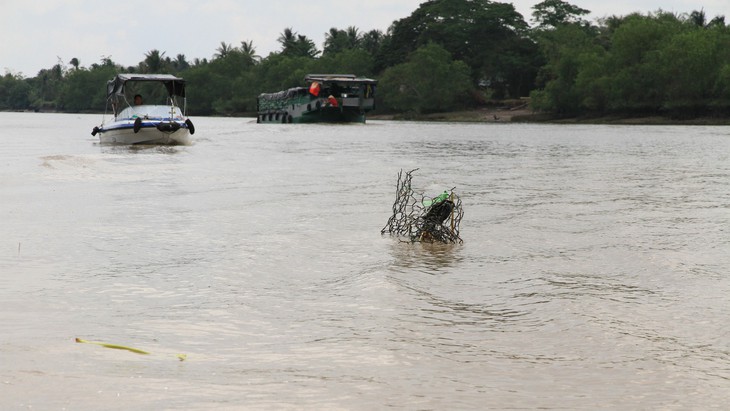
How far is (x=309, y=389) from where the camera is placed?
565cm

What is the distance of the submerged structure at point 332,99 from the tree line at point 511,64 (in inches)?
986

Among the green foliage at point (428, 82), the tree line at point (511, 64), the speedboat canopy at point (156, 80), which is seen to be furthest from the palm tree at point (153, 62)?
the speedboat canopy at point (156, 80)

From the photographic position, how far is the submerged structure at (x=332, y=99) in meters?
69.7

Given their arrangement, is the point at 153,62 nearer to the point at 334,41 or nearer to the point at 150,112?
the point at 334,41

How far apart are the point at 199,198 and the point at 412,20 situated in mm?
104125

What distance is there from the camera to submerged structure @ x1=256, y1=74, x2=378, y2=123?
69.7 meters

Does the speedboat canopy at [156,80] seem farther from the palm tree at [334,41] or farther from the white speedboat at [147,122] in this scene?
the palm tree at [334,41]

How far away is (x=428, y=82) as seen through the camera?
10394 centimetres

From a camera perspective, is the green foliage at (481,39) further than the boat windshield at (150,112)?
Yes

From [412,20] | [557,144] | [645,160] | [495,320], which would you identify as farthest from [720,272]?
[412,20]

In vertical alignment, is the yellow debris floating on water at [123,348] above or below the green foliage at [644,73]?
below

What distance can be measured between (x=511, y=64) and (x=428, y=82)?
9.49 metres

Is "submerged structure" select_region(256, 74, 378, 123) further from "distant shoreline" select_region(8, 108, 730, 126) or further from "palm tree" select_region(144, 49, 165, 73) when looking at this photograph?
"palm tree" select_region(144, 49, 165, 73)

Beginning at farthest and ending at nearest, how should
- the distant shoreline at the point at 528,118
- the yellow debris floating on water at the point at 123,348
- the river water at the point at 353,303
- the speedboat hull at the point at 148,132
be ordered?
1. the distant shoreline at the point at 528,118
2. the speedboat hull at the point at 148,132
3. the yellow debris floating on water at the point at 123,348
4. the river water at the point at 353,303
